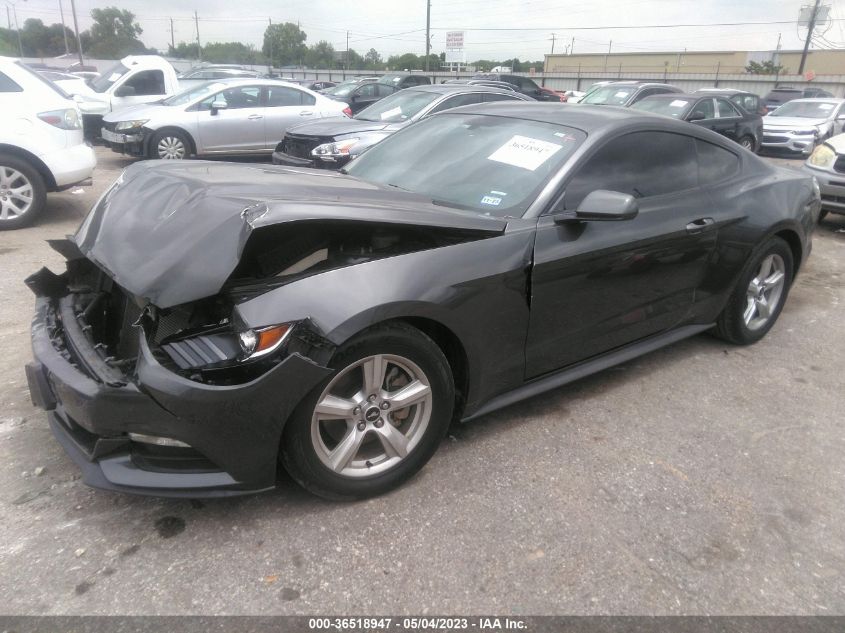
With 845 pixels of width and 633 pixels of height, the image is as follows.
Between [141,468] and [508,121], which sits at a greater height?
[508,121]

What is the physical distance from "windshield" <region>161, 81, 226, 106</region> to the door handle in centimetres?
932

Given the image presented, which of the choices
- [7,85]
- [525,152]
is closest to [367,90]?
[7,85]

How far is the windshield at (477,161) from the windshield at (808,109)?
1563 cm

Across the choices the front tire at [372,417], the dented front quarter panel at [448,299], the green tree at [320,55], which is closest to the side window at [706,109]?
the dented front quarter panel at [448,299]

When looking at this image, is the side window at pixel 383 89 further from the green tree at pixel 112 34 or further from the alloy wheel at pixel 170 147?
the green tree at pixel 112 34

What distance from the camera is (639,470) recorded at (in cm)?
292

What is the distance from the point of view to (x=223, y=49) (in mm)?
85125

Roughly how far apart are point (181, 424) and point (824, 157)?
8478 mm

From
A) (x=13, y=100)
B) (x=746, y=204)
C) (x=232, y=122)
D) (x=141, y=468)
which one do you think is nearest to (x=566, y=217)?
(x=746, y=204)

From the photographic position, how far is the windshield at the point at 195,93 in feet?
35.1

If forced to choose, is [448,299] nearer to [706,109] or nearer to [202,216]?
[202,216]

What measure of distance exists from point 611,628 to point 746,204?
290 cm

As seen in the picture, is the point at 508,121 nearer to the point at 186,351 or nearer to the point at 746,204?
the point at 746,204

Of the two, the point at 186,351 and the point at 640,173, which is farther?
the point at 640,173
